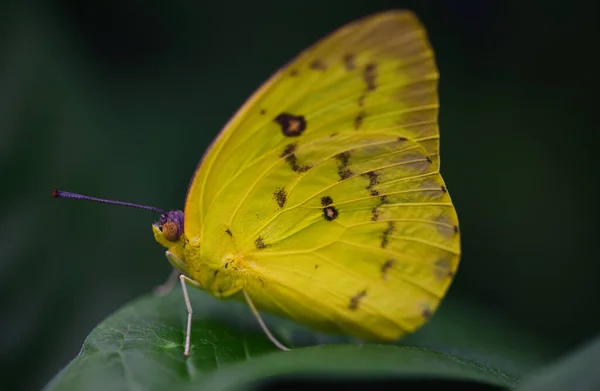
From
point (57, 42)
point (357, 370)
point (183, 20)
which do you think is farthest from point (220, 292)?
point (183, 20)

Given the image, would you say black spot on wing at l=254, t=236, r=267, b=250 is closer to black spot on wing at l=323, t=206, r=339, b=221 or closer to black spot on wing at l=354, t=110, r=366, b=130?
black spot on wing at l=323, t=206, r=339, b=221

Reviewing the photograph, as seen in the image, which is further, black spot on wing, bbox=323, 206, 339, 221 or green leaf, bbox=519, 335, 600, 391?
black spot on wing, bbox=323, 206, 339, 221

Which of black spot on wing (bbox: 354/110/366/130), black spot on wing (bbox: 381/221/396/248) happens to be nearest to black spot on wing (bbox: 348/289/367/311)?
black spot on wing (bbox: 381/221/396/248)

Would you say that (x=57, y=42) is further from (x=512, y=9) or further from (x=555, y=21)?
(x=555, y=21)

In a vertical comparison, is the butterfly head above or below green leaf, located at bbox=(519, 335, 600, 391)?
above

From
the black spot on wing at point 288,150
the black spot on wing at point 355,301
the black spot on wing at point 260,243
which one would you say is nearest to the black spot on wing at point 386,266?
the black spot on wing at point 355,301

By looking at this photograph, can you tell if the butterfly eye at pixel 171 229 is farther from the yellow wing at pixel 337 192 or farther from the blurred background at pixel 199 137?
the blurred background at pixel 199 137

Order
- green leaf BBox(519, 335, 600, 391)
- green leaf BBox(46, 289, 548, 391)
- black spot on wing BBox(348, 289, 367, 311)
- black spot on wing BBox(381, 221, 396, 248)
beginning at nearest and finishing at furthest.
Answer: green leaf BBox(519, 335, 600, 391) → green leaf BBox(46, 289, 548, 391) → black spot on wing BBox(348, 289, 367, 311) → black spot on wing BBox(381, 221, 396, 248)
